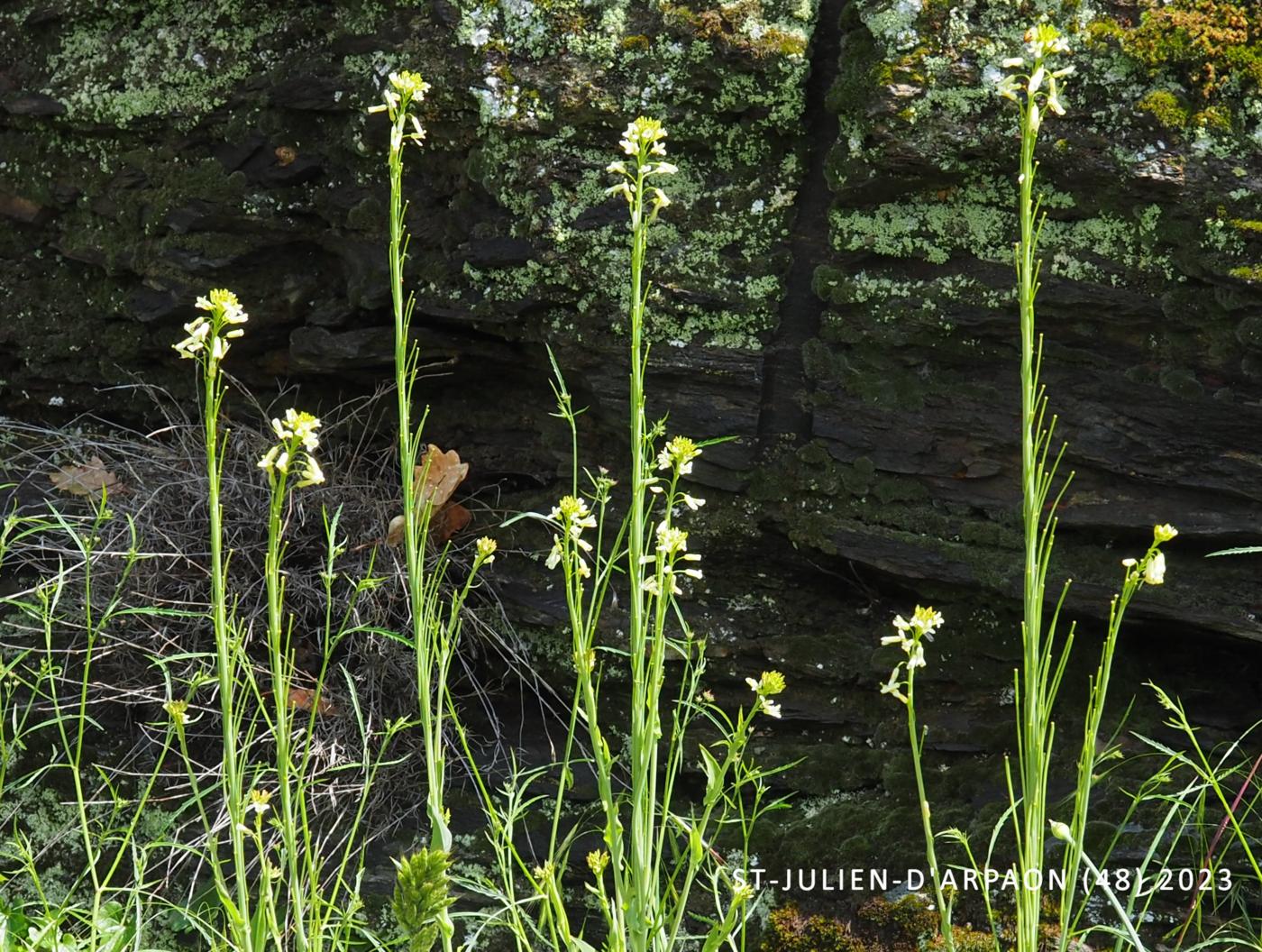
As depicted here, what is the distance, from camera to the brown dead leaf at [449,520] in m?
3.07

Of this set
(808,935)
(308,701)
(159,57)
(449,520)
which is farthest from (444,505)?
(159,57)

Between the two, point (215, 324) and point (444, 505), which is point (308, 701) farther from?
point (215, 324)

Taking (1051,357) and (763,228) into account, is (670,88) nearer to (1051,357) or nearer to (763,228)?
(763,228)

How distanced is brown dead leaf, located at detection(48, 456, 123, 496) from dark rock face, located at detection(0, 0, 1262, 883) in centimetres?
48

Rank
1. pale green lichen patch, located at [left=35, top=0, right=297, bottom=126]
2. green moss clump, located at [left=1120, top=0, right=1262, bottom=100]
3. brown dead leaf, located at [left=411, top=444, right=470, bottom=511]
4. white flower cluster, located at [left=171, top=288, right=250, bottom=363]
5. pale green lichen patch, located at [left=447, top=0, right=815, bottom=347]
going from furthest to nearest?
1. pale green lichen patch, located at [left=35, top=0, right=297, bottom=126]
2. brown dead leaf, located at [left=411, top=444, right=470, bottom=511]
3. pale green lichen patch, located at [left=447, top=0, right=815, bottom=347]
4. green moss clump, located at [left=1120, top=0, right=1262, bottom=100]
5. white flower cluster, located at [left=171, top=288, right=250, bottom=363]

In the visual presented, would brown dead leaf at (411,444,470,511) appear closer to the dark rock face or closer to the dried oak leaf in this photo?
the dried oak leaf

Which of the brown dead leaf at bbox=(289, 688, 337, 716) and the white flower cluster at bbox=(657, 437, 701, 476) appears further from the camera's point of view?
the brown dead leaf at bbox=(289, 688, 337, 716)

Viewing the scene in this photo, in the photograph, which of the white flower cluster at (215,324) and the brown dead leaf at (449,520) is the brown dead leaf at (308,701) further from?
the white flower cluster at (215,324)

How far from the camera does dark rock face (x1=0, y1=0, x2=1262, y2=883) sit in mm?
2492

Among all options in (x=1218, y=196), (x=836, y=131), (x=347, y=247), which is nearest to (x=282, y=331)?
(x=347, y=247)

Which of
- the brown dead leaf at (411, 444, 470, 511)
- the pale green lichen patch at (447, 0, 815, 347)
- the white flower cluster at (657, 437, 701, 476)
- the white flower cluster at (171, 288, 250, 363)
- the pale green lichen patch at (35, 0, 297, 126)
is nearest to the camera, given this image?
the white flower cluster at (171, 288, 250, 363)

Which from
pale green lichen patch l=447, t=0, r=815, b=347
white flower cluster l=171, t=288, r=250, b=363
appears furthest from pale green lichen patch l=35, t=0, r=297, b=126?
white flower cluster l=171, t=288, r=250, b=363

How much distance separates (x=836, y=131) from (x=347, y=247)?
4.40 ft

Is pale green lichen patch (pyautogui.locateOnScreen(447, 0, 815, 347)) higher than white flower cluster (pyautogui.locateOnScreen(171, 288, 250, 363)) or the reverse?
higher
